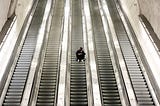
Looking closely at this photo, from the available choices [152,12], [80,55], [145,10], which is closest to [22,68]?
[80,55]

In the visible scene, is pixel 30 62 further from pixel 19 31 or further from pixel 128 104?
pixel 128 104

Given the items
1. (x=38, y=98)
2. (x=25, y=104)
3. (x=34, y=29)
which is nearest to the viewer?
(x=25, y=104)

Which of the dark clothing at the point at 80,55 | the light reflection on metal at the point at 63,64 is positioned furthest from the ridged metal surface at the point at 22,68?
the dark clothing at the point at 80,55

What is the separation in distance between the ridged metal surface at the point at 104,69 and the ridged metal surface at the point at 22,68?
9.54ft

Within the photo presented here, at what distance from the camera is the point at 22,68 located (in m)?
11.2

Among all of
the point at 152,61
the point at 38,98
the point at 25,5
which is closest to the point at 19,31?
the point at 25,5

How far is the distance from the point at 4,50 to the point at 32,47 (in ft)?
6.81

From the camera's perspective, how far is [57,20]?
1518 centimetres

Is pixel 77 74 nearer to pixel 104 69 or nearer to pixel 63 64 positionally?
pixel 63 64

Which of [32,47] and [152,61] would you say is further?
[32,47]

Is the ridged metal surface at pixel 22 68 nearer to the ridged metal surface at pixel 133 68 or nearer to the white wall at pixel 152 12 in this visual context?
the ridged metal surface at pixel 133 68

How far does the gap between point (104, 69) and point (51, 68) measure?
7.15ft

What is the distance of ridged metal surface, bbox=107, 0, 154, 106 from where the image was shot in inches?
384

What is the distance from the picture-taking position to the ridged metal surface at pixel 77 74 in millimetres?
10000
